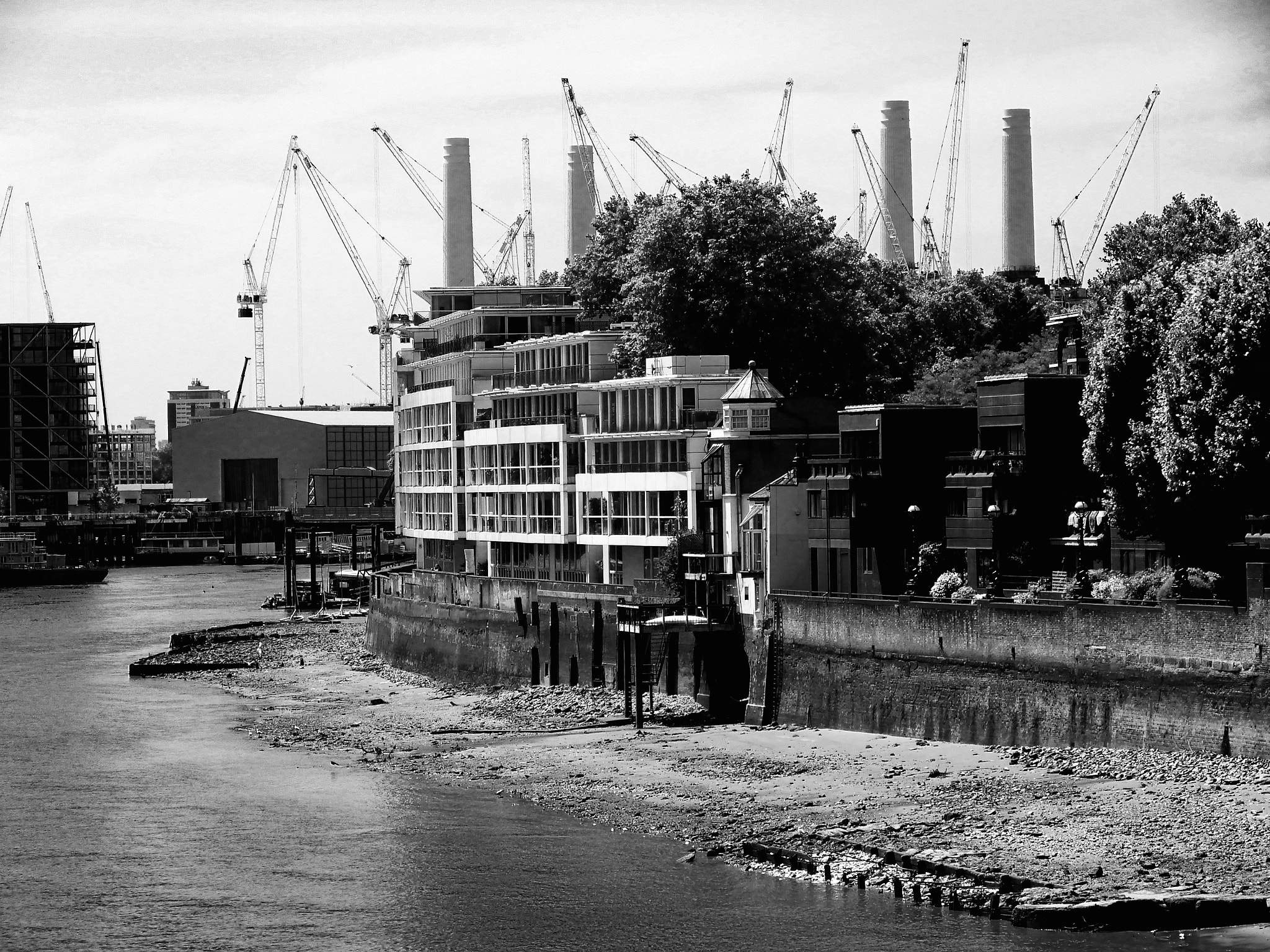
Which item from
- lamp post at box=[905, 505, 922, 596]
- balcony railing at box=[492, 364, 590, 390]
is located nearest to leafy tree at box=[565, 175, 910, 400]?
balcony railing at box=[492, 364, 590, 390]

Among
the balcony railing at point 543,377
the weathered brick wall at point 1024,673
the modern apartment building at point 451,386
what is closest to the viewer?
the weathered brick wall at point 1024,673

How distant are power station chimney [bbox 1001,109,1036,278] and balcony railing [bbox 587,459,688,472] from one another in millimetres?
102227

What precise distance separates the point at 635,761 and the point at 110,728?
2700 centimetres

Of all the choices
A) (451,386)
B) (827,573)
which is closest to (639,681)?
(827,573)

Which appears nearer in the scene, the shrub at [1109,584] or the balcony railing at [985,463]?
the shrub at [1109,584]

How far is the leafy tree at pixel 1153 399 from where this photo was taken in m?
61.4

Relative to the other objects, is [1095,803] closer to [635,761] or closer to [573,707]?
[635,761]

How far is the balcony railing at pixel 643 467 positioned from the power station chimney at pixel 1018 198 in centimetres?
10223

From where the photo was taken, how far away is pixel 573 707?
79.3 metres

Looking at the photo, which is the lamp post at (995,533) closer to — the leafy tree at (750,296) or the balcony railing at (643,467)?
the balcony railing at (643,467)

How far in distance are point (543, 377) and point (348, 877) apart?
2275 inches

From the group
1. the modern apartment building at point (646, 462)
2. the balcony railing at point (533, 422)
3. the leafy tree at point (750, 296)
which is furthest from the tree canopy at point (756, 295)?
the modern apartment building at point (646, 462)

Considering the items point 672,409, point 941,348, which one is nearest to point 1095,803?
point 672,409

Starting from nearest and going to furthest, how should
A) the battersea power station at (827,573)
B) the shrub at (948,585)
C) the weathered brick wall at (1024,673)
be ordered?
the weathered brick wall at (1024,673), the battersea power station at (827,573), the shrub at (948,585)
